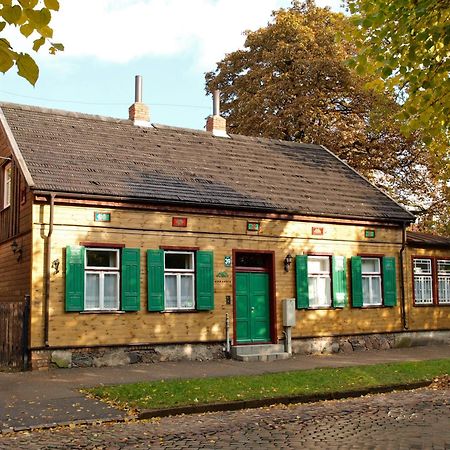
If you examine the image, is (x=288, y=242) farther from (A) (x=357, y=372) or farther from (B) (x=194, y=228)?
(A) (x=357, y=372)

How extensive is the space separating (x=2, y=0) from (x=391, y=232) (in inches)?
737

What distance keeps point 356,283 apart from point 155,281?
6.93 m

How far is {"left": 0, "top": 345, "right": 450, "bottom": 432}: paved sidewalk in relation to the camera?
30.6 feet

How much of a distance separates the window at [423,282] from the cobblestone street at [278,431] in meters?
11.8

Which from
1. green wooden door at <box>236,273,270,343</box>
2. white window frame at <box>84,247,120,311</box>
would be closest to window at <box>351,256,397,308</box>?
green wooden door at <box>236,273,270,343</box>

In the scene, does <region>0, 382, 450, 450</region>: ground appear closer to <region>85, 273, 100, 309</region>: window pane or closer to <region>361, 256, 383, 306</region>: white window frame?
<region>85, 273, 100, 309</region>: window pane

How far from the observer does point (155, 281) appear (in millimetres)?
16719

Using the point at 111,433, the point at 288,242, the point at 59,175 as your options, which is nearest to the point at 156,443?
the point at 111,433

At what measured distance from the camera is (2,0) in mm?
4094

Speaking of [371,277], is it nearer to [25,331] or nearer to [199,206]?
[199,206]

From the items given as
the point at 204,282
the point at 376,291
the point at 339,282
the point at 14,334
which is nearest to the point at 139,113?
the point at 204,282

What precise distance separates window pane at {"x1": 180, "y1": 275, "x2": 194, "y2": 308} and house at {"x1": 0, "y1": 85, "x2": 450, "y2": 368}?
0.03 meters

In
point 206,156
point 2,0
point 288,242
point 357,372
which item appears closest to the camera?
point 2,0

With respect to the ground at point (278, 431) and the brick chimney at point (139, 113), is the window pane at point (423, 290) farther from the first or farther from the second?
the ground at point (278, 431)
